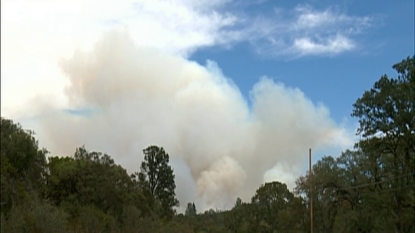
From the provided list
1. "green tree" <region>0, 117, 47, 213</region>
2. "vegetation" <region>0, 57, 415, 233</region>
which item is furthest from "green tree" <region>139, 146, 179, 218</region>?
"green tree" <region>0, 117, 47, 213</region>

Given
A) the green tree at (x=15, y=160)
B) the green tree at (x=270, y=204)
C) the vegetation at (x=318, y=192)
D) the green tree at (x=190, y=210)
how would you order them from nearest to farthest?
the green tree at (x=15, y=160) → the vegetation at (x=318, y=192) → the green tree at (x=270, y=204) → the green tree at (x=190, y=210)

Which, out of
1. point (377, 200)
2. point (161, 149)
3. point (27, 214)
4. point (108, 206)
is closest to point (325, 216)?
point (377, 200)

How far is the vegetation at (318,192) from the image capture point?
37.5 m

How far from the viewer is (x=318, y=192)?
163ft

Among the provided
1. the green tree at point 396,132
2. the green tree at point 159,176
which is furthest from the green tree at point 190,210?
the green tree at point 396,132

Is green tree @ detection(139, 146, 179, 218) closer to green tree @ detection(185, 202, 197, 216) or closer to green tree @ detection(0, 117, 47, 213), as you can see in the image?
green tree @ detection(185, 202, 197, 216)

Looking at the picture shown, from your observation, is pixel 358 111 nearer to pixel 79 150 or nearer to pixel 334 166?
pixel 334 166

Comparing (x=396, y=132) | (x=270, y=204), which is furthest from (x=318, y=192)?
(x=270, y=204)

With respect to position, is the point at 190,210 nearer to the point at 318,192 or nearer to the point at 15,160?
the point at 318,192

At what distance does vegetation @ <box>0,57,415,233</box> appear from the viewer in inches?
1476

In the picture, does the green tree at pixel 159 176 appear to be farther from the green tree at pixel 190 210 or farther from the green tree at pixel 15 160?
the green tree at pixel 15 160

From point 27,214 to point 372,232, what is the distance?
32490 mm

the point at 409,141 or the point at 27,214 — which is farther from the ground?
the point at 409,141

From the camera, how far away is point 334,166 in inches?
2026
